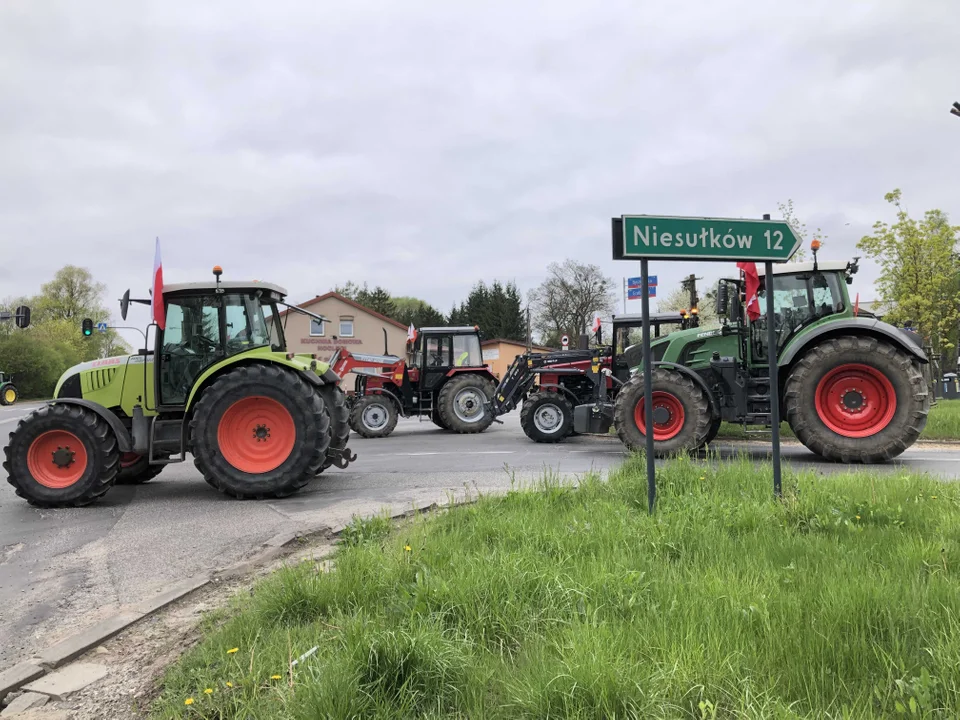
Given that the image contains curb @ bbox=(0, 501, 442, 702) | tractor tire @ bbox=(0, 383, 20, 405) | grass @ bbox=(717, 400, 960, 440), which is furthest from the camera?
tractor tire @ bbox=(0, 383, 20, 405)

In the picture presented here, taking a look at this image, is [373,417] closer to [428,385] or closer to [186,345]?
[428,385]

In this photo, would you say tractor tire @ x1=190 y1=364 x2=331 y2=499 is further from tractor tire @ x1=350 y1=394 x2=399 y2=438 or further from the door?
tractor tire @ x1=350 y1=394 x2=399 y2=438

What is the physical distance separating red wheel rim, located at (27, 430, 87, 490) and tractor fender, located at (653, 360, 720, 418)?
746 centimetres

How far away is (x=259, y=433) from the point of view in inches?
299

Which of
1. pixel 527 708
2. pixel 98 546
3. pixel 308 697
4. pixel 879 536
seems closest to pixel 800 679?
pixel 527 708

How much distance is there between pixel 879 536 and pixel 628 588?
6.04 ft

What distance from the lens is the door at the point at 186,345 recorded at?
25.8 feet

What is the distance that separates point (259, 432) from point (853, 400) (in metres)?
7.70

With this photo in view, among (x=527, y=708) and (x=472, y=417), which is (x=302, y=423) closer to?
(x=527, y=708)

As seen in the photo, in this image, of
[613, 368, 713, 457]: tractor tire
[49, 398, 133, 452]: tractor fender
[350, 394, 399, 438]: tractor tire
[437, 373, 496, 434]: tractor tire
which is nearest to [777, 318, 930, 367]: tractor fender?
[613, 368, 713, 457]: tractor tire

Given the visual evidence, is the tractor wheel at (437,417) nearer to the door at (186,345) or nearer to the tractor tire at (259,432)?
the door at (186,345)

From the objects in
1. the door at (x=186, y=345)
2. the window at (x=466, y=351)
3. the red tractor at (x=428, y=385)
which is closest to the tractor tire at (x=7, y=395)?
the red tractor at (x=428, y=385)

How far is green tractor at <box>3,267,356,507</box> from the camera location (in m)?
7.20

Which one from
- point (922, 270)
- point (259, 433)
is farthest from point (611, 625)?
point (922, 270)
